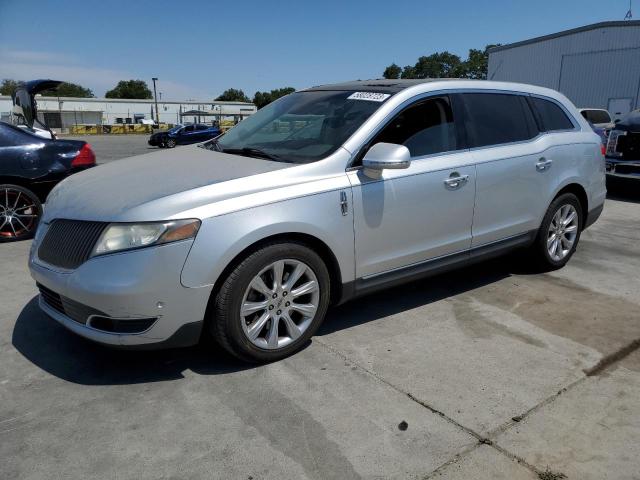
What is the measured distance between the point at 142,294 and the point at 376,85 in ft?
7.65

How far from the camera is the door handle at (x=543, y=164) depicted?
436cm

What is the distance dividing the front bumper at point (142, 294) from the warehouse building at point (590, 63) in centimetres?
2162

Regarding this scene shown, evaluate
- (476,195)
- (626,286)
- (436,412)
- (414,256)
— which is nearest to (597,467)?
(436,412)

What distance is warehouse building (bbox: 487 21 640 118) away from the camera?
22500 millimetres

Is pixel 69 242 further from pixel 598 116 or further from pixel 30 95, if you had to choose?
pixel 598 116

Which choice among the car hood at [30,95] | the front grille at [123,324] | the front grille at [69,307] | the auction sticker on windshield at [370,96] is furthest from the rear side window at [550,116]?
the car hood at [30,95]

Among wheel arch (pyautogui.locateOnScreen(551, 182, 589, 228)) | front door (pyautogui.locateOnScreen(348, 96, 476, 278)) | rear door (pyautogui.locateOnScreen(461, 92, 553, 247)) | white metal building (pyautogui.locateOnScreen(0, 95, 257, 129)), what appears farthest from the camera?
white metal building (pyautogui.locateOnScreen(0, 95, 257, 129))

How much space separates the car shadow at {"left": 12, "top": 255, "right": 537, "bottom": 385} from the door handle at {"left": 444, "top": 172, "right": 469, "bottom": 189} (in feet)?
3.24

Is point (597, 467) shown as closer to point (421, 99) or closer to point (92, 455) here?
point (92, 455)

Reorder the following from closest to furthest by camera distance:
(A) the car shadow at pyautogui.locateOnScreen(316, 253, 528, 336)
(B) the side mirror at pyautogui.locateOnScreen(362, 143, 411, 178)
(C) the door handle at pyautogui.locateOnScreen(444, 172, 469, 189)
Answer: (B) the side mirror at pyautogui.locateOnScreen(362, 143, 411, 178)
(C) the door handle at pyautogui.locateOnScreen(444, 172, 469, 189)
(A) the car shadow at pyautogui.locateOnScreen(316, 253, 528, 336)

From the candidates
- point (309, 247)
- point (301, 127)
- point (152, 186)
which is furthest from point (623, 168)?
point (152, 186)

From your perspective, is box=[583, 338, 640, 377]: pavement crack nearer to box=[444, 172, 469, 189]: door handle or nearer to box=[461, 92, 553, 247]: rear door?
box=[461, 92, 553, 247]: rear door

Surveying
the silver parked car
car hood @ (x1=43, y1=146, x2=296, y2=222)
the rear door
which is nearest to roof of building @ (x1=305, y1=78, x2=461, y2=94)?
the silver parked car

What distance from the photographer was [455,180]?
3.74 metres
